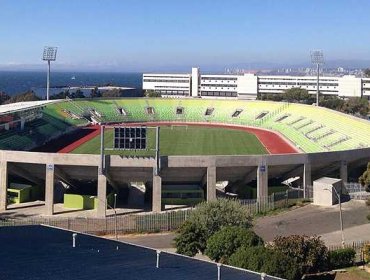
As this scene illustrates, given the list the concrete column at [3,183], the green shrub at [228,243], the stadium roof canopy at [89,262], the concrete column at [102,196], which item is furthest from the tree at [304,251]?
the concrete column at [3,183]

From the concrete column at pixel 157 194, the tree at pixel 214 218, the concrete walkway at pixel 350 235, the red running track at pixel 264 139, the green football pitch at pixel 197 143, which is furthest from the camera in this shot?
the red running track at pixel 264 139

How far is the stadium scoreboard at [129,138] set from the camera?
1927 inches

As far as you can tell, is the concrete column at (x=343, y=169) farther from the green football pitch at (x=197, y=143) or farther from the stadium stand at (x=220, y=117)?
the green football pitch at (x=197, y=143)

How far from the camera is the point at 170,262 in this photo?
2133cm

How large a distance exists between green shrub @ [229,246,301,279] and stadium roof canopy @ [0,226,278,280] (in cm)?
310

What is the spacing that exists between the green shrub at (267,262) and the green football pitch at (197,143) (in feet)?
119

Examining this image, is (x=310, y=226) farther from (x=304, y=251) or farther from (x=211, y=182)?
(x=304, y=251)

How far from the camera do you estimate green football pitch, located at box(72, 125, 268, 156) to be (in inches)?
2719

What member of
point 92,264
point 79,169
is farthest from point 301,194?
point 92,264

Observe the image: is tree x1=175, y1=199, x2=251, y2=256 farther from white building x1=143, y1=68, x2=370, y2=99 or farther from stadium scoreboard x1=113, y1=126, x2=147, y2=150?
white building x1=143, y1=68, x2=370, y2=99

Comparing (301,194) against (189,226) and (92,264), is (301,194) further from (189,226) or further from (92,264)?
(92,264)

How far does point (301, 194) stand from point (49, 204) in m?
21.8

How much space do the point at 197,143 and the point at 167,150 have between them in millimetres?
8054

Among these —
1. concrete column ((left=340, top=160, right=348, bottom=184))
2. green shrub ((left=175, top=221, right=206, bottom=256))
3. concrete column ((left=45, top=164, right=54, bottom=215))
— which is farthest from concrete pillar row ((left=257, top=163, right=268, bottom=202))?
green shrub ((left=175, top=221, right=206, bottom=256))
